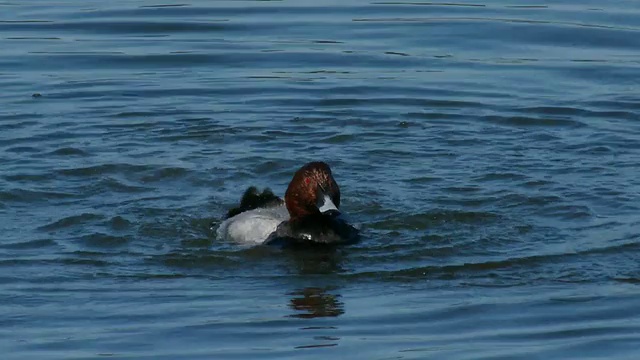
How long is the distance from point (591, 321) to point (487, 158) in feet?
14.2

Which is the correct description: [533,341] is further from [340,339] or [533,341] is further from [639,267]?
[639,267]

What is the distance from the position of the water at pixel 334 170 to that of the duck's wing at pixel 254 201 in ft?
0.78

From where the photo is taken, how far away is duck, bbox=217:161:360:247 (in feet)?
37.6

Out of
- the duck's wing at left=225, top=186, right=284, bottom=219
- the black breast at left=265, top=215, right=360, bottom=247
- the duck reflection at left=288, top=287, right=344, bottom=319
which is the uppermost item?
the duck's wing at left=225, top=186, right=284, bottom=219

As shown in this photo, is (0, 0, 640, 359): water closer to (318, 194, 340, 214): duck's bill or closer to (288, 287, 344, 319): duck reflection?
(288, 287, 344, 319): duck reflection

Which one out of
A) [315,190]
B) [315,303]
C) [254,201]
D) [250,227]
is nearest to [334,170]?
[254,201]

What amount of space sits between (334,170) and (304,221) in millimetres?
1834

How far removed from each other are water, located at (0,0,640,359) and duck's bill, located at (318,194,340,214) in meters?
0.35

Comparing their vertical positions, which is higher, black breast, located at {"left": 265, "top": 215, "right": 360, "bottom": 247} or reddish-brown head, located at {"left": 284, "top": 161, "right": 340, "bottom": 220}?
reddish-brown head, located at {"left": 284, "top": 161, "right": 340, "bottom": 220}

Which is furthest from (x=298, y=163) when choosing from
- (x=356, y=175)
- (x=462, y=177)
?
(x=462, y=177)

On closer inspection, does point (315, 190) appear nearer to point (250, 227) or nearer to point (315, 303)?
point (250, 227)

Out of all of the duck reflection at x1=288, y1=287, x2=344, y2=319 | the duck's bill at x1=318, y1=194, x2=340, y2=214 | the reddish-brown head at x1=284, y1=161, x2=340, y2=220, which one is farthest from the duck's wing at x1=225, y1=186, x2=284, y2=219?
the duck reflection at x1=288, y1=287, x2=344, y2=319

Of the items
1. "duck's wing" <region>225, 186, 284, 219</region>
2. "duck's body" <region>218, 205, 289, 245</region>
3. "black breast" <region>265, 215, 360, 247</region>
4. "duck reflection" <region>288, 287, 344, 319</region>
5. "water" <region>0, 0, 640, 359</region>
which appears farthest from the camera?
"duck's wing" <region>225, 186, 284, 219</region>

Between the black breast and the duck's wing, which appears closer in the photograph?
the black breast
